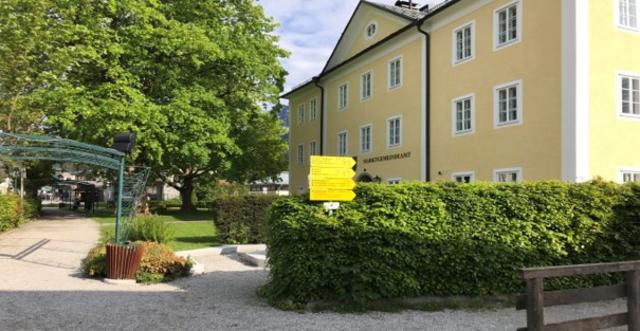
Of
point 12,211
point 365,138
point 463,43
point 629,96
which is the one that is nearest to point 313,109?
point 365,138

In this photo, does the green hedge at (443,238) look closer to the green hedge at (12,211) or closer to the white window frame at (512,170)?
the white window frame at (512,170)

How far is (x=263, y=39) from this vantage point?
30891mm

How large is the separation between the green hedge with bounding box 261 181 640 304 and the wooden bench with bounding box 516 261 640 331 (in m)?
2.78

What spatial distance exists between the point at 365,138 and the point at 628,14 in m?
13.7

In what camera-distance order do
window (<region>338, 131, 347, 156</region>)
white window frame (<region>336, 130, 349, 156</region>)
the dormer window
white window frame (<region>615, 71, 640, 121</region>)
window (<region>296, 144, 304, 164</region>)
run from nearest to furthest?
white window frame (<region>615, 71, 640, 121</region>) → the dormer window → white window frame (<region>336, 130, 349, 156</region>) → window (<region>338, 131, 347, 156</region>) → window (<region>296, 144, 304, 164</region>)

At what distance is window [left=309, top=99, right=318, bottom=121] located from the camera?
3619 cm

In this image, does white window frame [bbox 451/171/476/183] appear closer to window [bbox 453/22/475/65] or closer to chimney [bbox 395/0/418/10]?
window [bbox 453/22/475/65]

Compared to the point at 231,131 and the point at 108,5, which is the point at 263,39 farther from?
the point at 108,5

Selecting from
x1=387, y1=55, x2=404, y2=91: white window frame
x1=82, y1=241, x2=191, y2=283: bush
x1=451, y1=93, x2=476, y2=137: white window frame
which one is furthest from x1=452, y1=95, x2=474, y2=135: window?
x1=82, y1=241, x2=191, y2=283: bush

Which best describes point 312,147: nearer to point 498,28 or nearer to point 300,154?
point 300,154

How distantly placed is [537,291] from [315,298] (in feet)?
12.2

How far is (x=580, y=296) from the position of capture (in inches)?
211

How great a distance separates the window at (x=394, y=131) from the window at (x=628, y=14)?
9.91 meters

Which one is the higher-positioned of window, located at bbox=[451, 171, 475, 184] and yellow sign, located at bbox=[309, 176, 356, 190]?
window, located at bbox=[451, 171, 475, 184]
